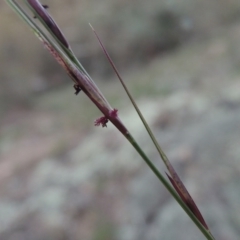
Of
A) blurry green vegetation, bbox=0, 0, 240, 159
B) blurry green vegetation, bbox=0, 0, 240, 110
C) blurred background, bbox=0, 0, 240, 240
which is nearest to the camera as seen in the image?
blurred background, bbox=0, 0, 240, 240

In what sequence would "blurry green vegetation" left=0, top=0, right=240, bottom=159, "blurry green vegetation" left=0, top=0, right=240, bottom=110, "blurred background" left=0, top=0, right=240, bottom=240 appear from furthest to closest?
"blurry green vegetation" left=0, top=0, right=240, bottom=110 < "blurry green vegetation" left=0, top=0, right=240, bottom=159 < "blurred background" left=0, top=0, right=240, bottom=240

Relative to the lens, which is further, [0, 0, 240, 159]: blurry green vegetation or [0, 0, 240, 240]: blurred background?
[0, 0, 240, 159]: blurry green vegetation

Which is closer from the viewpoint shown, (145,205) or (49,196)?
(145,205)

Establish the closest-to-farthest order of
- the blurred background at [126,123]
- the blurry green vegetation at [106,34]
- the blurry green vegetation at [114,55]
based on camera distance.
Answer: the blurred background at [126,123]
the blurry green vegetation at [114,55]
the blurry green vegetation at [106,34]

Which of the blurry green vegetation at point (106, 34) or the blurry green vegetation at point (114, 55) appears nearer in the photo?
the blurry green vegetation at point (114, 55)

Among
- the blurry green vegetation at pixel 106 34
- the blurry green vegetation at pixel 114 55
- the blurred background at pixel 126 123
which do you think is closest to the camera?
the blurred background at pixel 126 123

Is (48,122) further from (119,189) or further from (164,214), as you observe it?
(164,214)

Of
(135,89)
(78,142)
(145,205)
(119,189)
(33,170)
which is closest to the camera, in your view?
(145,205)

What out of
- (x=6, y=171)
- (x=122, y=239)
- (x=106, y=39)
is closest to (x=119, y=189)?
(x=122, y=239)

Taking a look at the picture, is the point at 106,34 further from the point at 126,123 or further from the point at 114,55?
the point at 126,123
